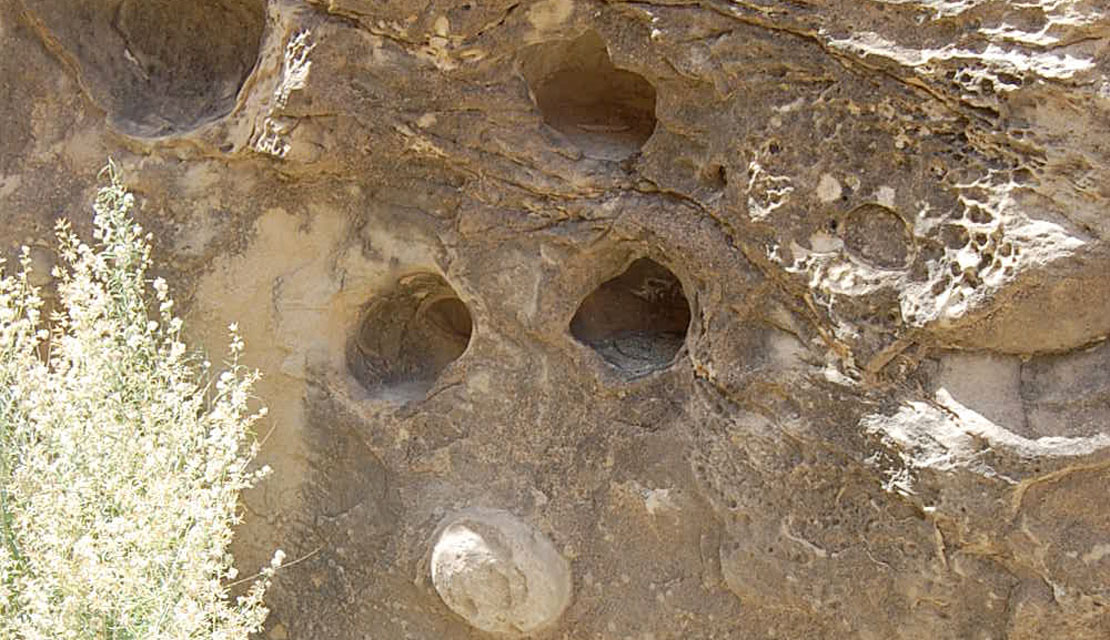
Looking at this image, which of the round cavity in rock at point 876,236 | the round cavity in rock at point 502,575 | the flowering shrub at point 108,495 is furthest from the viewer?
the round cavity in rock at point 502,575

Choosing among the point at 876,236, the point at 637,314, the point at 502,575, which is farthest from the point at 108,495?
the point at 876,236

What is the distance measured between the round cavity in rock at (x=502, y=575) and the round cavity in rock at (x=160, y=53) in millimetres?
797

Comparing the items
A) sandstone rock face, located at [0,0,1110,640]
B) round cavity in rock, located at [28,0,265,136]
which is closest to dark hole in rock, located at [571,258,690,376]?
sandstone rock face, located at [0,0,1110,640]

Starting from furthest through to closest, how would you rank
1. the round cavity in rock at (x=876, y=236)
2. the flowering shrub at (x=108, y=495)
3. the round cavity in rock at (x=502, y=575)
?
the round cavity in rock at (x=502, y=575), the round cavity in rock at (x=876, y=236), the flowering shrub at (x=108, y=495)

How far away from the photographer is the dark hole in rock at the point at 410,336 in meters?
2.16

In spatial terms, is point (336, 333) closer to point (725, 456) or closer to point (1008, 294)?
point (725, 456)

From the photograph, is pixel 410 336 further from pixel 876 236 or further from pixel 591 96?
pixel 876 236

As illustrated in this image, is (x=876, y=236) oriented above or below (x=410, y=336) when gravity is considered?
below

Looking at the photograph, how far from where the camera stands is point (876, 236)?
171cm

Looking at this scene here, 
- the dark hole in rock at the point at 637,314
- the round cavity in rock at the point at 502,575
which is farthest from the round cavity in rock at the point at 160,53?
the round cavity in rock at the point at 502,575

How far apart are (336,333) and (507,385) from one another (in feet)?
1.03

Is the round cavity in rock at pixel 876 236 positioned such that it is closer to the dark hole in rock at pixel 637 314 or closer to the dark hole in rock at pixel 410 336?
the dark hole in rock at pixel 637 314

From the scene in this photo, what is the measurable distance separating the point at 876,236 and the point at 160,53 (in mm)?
1276

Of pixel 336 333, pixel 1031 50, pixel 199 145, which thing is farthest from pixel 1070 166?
pixel 199 145
